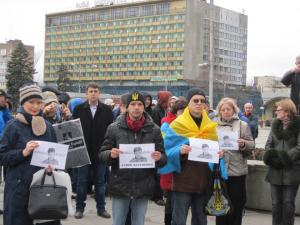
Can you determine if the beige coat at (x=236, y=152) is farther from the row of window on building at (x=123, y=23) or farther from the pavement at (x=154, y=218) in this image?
the row of window on building at (x=123, y=23)

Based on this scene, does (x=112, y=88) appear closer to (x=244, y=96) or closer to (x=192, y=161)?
(x=244, y=96)

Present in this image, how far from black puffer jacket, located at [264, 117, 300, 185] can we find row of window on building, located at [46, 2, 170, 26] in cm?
13116

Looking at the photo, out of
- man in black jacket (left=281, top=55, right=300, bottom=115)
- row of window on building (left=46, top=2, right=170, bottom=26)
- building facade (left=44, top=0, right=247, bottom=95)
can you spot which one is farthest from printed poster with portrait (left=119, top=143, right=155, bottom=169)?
row of window on building (left=46, top=2, right=170, bottom=26)

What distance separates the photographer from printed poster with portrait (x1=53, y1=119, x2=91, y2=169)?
7.78 metres

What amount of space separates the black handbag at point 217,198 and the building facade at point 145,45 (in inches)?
4701

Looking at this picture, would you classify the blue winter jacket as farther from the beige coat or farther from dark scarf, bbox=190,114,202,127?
the beige coat

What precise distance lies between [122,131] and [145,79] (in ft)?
443

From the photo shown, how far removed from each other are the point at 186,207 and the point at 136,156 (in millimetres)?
972

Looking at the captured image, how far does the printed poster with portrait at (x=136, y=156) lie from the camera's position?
5434mm

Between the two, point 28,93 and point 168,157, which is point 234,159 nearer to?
point 168,157

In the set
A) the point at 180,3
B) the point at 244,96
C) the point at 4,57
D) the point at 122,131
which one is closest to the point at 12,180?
the point at 122,131

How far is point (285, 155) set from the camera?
6836mm

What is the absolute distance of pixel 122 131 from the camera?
5570 mm

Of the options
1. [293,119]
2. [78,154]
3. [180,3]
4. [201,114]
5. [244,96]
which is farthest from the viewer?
[180,3]
